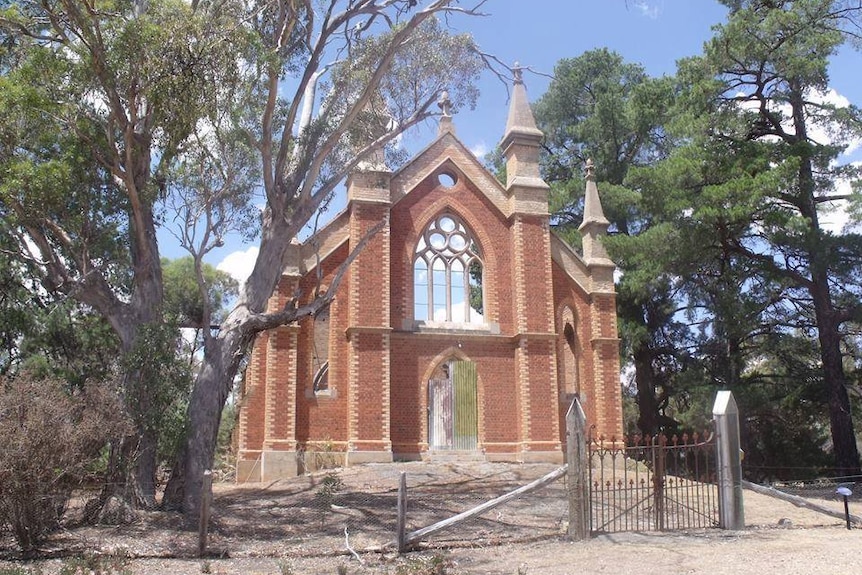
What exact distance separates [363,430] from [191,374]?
7.44 meters

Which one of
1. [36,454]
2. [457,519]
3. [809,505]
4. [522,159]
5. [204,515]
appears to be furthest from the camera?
[522,159]

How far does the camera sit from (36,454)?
10.4 meters

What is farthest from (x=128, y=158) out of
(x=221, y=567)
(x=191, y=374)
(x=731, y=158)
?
(x=731, y=158)

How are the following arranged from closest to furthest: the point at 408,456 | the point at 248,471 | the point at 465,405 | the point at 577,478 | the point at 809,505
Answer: the point at 577,478 < the point at 809,505 < the point at 248,471 < the point at 408,456 < the point at 465,405

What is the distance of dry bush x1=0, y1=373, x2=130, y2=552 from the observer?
33.4 feet

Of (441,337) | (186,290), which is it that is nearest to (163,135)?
(441,337)

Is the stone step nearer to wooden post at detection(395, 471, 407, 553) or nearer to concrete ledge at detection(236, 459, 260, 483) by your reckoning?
concrete ledge at detection(236, 459, 260, 483)

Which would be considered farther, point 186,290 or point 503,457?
point 186,290

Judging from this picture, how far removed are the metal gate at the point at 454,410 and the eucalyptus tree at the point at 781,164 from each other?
8247 mm

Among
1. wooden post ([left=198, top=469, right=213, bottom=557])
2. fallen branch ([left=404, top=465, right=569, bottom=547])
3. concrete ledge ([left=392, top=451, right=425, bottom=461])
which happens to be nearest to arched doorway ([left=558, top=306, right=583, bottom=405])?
concrete ledge ([left=392, top=451, right=425, bottom=461])

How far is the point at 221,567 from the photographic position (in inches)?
394

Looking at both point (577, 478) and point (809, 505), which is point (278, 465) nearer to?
point (577, 478)

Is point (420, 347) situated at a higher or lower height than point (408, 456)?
higher

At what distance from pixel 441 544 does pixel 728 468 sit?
5.00m
